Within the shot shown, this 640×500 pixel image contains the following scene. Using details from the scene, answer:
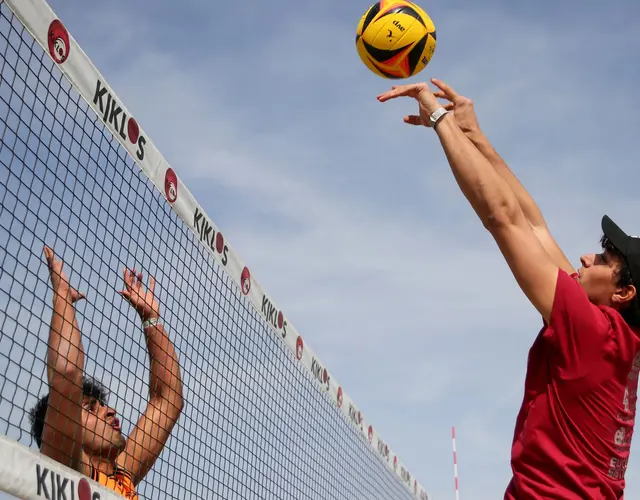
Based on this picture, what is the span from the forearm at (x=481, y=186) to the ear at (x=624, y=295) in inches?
19.5

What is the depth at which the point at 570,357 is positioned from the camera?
11.6 ft

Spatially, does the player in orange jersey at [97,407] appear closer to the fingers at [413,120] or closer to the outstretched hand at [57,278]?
the outstretched hand at [57,278]

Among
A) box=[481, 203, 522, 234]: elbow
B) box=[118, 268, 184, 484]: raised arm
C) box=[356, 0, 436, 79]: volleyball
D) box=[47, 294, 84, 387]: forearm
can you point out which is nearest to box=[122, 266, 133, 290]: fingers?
box=[118, 268, 184, 484]: raised arm

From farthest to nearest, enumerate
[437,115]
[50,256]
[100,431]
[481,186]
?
[100,431], [50,256], [437,115], [481,186]

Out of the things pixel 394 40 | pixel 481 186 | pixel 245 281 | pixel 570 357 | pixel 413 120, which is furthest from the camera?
pixel 245 281

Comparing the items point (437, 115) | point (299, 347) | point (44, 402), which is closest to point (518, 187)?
point (437, 115)

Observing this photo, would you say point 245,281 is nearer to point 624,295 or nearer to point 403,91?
point 403,91

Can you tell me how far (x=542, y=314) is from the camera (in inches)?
141

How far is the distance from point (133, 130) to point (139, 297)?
3.44 ft

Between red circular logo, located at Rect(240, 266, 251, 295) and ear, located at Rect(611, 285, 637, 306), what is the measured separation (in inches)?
161

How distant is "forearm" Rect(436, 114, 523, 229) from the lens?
12.0 feet

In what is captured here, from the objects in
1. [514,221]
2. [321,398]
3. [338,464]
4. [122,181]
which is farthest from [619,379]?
[338,464]

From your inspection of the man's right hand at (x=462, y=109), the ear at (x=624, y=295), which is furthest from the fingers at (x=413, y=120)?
the ear at (x=624, y=295)

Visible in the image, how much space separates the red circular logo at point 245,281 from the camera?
293 inches
